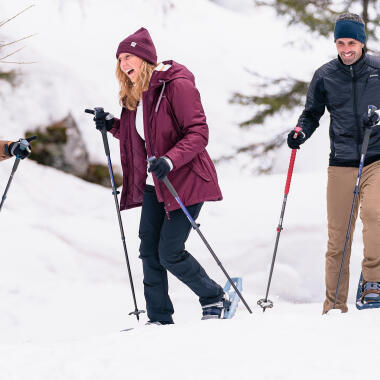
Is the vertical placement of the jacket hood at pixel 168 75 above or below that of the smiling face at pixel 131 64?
below

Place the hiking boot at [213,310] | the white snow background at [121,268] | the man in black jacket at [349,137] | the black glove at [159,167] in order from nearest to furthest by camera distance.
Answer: the white snow background at [121,268], the black glove at [159,167], the man in black jacket at [349,137], the hiking boot at [213,310]

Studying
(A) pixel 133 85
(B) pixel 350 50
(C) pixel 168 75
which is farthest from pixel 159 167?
(B) pixel 350 50

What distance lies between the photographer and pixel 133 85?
4293 mm

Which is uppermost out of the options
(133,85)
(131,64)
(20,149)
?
(131,64)

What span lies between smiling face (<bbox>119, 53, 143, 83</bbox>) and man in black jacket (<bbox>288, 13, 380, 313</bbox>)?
4.36 feet

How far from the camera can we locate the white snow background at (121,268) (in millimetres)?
3143

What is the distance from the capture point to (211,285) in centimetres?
441

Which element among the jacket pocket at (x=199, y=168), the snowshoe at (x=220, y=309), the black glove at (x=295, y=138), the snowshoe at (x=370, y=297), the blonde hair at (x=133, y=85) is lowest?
the snowshoe at (x=220, y=309)

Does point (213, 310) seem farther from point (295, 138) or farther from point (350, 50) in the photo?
point (350, 50)

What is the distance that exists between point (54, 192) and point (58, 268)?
4583 millimetres

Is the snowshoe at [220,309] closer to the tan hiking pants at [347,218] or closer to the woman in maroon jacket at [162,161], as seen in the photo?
the woman in maroon jacket at [162,161]

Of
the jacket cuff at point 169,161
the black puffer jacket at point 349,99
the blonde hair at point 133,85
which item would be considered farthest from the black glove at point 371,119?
the blonde hair at point 133,85

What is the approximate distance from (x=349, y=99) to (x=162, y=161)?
155cm

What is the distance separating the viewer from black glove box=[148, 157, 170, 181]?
3781 millimetres
